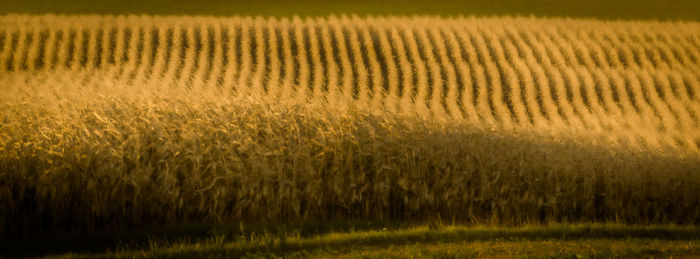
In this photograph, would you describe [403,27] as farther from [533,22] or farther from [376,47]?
[533,22]

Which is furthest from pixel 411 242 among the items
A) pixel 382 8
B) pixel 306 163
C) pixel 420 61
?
pixel 382 8

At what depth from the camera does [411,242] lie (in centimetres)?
648

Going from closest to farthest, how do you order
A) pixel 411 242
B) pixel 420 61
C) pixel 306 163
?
pixel 411 242 → pixel 306 163 → pixel 420 61

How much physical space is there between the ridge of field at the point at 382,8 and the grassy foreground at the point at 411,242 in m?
15.4

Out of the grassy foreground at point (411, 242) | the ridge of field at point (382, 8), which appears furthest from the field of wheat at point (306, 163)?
the ridge of field at point (382, 8)

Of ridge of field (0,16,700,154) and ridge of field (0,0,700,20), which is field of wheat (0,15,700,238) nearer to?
ridge of field (0,16,700,154)

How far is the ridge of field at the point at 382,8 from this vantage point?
71.5ft

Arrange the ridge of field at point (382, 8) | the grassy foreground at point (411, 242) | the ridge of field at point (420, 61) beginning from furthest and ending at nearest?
the ridge of field at point (382, 8) → the ridge of field at point (420, 61) → the grassy foreground at point (411, 242)

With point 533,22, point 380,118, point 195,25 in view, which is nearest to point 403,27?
point 533,22

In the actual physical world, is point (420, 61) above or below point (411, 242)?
above

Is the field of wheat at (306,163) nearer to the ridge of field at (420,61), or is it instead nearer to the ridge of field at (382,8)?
the ridge of field at (420,61)

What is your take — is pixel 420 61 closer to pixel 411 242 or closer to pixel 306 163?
pixel 306 163

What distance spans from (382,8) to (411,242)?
56.0 feet

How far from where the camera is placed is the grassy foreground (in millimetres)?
6000
